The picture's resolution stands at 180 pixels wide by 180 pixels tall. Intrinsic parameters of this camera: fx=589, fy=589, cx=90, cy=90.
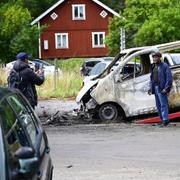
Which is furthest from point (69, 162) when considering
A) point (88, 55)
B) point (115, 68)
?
point (88, 55)

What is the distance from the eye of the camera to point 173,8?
137 ft

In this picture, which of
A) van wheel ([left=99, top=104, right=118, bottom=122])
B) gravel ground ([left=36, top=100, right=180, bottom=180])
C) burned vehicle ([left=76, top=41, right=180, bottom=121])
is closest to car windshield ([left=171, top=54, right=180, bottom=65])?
burned vehicle ([left=76, top=41, right=180, bottom=121])

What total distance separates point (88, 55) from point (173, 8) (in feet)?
67.6

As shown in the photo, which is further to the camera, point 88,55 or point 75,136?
point 88,55

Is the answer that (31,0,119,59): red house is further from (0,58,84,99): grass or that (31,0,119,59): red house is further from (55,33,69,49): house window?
(0,58,84,99): grass

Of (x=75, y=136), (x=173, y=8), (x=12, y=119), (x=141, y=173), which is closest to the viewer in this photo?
(x=12, y=119)

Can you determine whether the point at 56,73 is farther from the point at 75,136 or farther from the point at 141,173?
the point at 141,173

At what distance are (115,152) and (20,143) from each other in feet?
17.7

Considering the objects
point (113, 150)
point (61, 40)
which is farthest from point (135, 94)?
point (61, 40)

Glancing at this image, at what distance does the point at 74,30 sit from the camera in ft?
203

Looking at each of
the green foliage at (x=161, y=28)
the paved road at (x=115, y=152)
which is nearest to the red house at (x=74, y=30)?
the green foliage at (x=161, y=28)

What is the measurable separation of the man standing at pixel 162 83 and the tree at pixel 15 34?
25.6 m

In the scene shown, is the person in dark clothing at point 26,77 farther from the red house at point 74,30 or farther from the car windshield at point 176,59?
the red house at point 74,30

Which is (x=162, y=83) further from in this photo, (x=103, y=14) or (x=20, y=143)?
(x=103, y=14)
